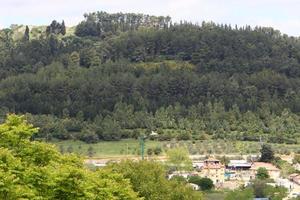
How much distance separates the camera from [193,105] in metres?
112

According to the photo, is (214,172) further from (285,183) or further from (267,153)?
(267,153)

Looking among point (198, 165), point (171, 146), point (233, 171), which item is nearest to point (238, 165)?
point (233, 171)

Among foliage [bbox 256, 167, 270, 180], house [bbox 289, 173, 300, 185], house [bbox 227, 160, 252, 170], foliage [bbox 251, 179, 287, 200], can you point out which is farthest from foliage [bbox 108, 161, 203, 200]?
house [bbox 227, 160, 252, 170]

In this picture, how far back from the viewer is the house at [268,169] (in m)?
83.2

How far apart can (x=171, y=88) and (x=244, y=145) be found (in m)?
25.5

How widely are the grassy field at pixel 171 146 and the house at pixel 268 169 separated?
6.99 metres

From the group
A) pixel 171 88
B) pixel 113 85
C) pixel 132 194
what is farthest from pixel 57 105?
pixel 132 194

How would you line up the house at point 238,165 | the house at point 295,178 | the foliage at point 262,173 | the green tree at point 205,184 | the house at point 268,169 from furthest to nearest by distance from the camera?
the house at point 238,165, the house at point 268,169, the house at point 295,178, the foliage at point 262,173, the green tree at point 205,184

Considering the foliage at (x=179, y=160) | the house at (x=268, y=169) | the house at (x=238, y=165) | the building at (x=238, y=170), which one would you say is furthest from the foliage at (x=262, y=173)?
the foliage at (x=179, y=160)

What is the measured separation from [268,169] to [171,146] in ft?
49.0

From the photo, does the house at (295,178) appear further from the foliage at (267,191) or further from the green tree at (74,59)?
the green tree at (74,59)

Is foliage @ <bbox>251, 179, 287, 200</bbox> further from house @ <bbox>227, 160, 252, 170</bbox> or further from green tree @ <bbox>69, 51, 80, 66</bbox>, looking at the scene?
green tree @ <bbox>69, 51, 80, 66</bbox>

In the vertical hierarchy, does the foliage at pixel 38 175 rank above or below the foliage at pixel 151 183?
above

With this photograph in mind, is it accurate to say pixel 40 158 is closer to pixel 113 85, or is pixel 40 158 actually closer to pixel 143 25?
pixel 113 85
